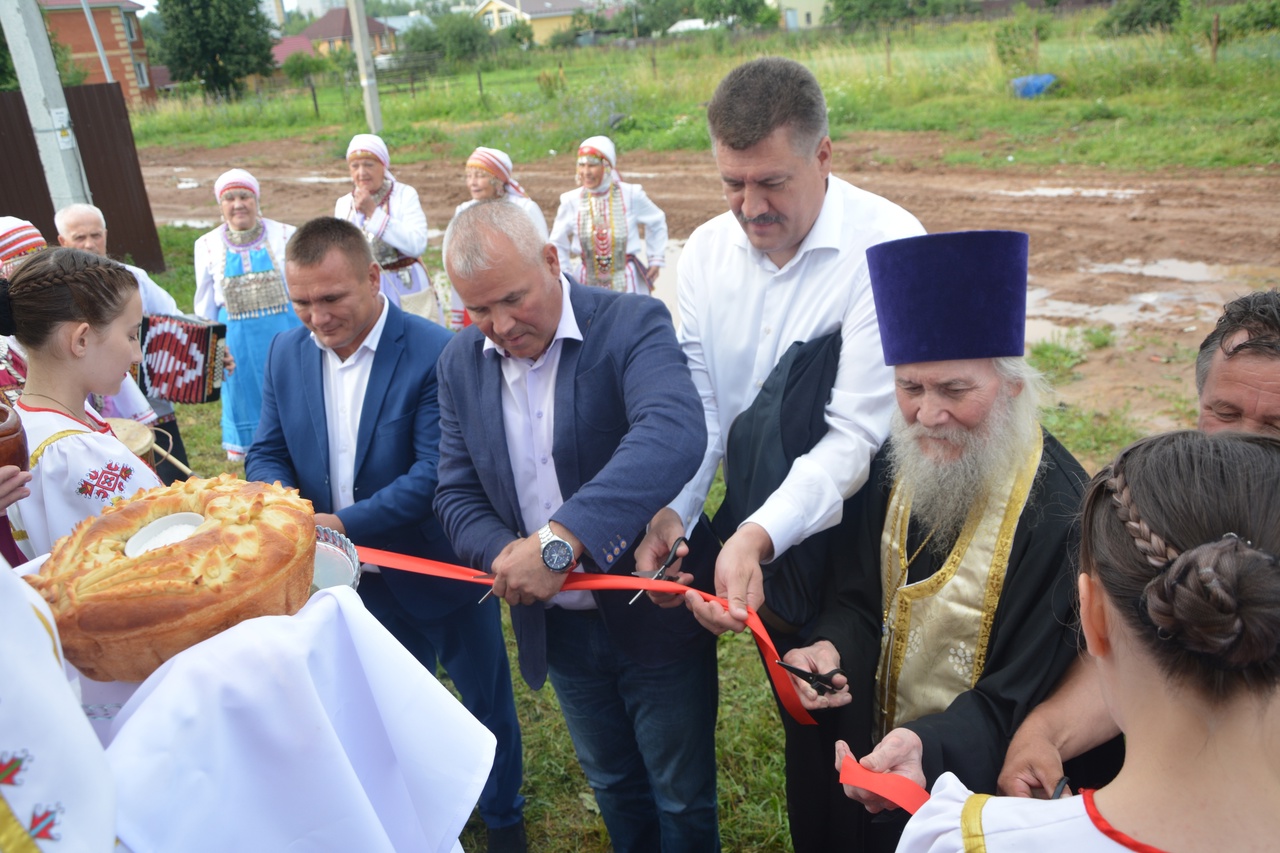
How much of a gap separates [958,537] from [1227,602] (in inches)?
45.2

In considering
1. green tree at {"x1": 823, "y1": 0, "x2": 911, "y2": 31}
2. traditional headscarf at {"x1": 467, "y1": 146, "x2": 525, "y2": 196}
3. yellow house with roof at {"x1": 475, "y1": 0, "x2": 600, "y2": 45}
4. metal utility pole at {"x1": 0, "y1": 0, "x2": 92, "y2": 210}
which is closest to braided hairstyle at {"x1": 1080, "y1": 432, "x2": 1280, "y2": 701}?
traditional headscarf at {"x1": 467, "y1": 146, "x2": 525, "y2": 196}

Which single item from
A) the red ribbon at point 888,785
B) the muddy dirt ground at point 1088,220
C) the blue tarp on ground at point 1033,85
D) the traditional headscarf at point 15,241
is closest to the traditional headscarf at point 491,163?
the muddy dirt ground at point 1088,220

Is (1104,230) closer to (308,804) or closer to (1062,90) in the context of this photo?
(1062,90)

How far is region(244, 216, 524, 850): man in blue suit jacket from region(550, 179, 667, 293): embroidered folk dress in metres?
5.01

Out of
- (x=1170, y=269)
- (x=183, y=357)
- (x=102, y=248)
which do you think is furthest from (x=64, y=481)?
(x=1170, y=269)

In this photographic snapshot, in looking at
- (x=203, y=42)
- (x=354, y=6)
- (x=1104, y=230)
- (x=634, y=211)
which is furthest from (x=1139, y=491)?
(x=203, y=42)

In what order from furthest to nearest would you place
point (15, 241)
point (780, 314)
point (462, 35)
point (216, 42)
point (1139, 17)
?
point (462, 35), point (216, 42), point (1139, 17), point (15, 241), point (780, 314)

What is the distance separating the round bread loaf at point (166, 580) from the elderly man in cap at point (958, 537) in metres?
1.36

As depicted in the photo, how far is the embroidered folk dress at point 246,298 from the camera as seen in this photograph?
653 centimetres

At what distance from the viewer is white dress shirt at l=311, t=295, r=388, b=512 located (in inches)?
132

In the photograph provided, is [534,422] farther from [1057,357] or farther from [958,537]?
[1057,357]

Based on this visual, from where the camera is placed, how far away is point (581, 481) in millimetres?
2789

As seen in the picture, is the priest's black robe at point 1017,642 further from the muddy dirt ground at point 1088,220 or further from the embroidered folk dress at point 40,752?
the muddy dirt ground at point 1088,220

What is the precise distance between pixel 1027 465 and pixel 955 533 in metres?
0.25
